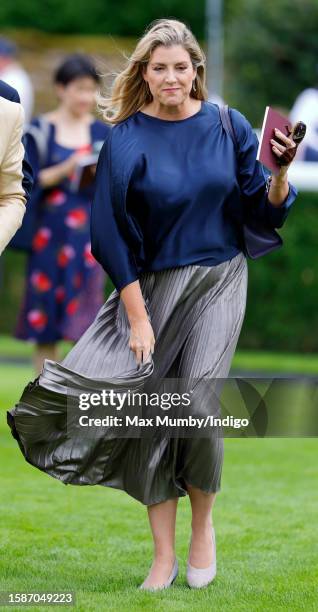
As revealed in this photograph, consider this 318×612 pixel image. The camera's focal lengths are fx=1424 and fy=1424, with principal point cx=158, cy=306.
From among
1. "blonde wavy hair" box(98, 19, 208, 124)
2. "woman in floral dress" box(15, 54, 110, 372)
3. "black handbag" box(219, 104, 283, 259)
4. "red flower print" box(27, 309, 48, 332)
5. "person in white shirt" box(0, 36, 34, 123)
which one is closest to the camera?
"blonde wavy hair" box(98, 19, 208, 124)

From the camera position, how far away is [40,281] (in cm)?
889

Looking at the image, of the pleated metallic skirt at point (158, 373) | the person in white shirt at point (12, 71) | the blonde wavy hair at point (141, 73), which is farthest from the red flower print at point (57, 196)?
the pleated metallic skirt at point (158, 373)

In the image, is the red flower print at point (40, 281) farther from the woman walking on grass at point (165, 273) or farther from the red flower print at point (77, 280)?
the woman walking on grass at point (165, 273)

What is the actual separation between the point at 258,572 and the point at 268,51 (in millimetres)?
29283

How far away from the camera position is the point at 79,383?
4.76 m

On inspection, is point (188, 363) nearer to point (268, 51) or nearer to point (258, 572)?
point (258, 572)

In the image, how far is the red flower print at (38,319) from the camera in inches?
350

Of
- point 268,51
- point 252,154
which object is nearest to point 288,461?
point 252,154

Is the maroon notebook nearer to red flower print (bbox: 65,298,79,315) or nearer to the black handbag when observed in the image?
the black handbag

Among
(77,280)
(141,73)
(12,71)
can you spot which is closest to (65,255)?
(77,280)

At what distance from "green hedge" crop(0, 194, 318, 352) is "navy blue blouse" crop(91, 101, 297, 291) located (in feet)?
29.4

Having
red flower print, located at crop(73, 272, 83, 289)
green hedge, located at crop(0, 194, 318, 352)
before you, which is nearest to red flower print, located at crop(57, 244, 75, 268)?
red flower print, located at crop(73, 272, 83, 289)

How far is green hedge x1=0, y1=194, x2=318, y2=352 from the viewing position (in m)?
14.2

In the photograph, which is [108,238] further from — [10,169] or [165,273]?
[10,169]
